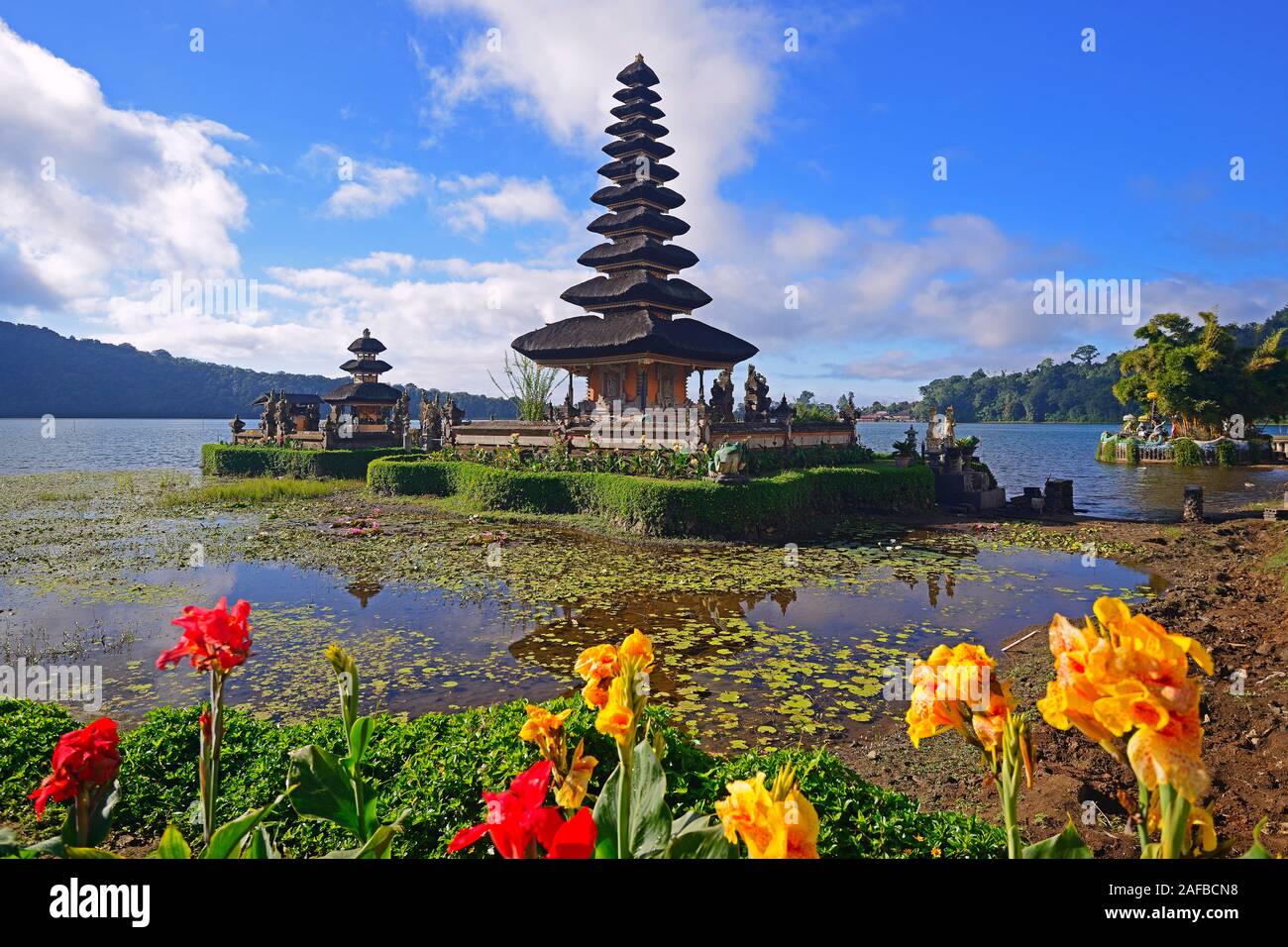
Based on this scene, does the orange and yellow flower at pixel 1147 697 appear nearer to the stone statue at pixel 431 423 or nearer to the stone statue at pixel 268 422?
the stone statue at pixel 431 423

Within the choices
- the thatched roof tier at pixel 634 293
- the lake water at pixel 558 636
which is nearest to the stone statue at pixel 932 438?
the thatched roof tier at pixel 634 293

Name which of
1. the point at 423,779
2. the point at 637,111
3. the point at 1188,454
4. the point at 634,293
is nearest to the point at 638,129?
the point at 637,111

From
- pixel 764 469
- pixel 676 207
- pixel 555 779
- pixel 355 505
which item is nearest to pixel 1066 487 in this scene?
pixel 764 469

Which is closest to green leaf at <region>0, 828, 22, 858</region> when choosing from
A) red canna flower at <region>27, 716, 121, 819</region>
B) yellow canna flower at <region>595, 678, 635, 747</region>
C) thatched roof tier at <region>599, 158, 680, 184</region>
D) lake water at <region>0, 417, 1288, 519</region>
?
red canna flower at <region>27, 716, 121, 819</region>

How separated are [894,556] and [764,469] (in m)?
5.48

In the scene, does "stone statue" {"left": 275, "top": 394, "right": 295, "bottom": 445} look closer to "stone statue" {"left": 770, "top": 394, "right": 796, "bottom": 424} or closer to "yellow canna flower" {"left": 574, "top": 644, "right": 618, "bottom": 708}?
"stone statue" {"left": 770, "top": 394, "right": 796, "bottom": 424}

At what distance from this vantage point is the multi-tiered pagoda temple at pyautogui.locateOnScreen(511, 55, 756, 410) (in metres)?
24.2

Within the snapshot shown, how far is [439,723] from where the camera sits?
4398 millimetres

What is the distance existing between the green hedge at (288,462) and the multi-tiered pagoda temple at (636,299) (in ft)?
31.8

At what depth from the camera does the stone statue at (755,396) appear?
2366 cm

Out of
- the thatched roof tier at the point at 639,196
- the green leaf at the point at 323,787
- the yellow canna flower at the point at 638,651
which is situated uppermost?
the thatched roof tier at the point at 639,196

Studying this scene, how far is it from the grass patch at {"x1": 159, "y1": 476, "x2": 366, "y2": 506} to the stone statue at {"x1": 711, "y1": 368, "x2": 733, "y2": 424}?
14.2 metres

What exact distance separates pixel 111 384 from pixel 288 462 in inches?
4952
